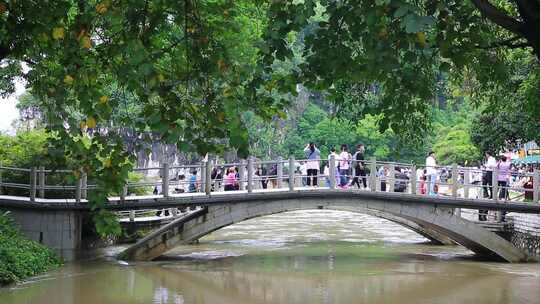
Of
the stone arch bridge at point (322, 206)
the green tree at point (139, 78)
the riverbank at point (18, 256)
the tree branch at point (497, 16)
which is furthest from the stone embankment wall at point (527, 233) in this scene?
the green tree at point (139, 78)

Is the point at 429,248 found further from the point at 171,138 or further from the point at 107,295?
the point at 171,138

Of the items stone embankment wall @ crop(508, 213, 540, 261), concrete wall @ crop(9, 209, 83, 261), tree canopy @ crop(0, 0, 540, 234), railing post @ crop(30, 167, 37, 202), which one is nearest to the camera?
tree canopy @ crop(0, 0, 540, 234)

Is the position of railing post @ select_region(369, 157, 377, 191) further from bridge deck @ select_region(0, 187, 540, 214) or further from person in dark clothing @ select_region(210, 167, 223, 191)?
person in dark clothing @ select_region(210, 167, 223, 191)

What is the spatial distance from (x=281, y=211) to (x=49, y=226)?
6321 mm

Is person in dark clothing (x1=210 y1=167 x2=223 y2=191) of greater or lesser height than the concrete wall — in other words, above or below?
above

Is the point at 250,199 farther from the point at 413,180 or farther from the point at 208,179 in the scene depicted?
the point at 413,180

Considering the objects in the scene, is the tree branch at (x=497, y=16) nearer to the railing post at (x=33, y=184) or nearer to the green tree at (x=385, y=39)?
the green tree at (x=385, y=39)

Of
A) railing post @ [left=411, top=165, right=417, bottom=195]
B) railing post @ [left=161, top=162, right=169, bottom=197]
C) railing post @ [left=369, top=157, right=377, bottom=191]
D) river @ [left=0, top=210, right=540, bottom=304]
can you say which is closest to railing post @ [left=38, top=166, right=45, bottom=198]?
river @ [left=0, top=210, right=540, bottom=304]

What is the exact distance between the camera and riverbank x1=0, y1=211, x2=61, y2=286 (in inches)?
632

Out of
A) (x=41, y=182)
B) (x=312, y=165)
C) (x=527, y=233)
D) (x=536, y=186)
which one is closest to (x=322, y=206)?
(x=312, y=165)

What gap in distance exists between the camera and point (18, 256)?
1709 cm

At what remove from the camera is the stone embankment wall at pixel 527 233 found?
71.6ft

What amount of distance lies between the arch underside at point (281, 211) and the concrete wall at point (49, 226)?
206 cm

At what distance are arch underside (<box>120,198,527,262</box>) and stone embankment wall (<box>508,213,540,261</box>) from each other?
1270 mm
